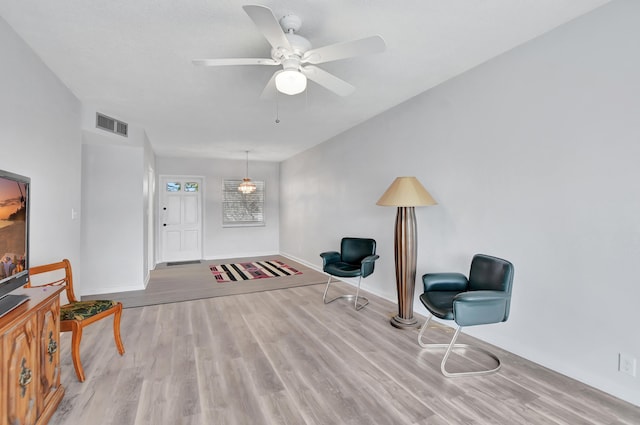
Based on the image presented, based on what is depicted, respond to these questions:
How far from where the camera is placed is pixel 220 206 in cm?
764

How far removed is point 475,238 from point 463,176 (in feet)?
2.07

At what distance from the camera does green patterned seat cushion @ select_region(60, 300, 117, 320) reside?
220 centimetres

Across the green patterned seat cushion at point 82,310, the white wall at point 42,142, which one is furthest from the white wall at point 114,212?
the green patterned seat cushion at point 82,310

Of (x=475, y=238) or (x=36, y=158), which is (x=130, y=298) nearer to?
(x=36, y=158)

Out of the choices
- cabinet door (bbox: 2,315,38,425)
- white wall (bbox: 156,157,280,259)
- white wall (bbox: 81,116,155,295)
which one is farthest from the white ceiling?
white wall (bbox: 156,157,280,259)

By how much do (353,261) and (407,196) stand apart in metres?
1.54

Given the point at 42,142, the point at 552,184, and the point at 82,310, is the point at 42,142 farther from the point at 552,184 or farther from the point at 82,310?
the point at 552,184

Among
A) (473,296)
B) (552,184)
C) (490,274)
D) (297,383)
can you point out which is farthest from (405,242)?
(297,383)

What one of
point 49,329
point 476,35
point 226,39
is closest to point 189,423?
point 49,329

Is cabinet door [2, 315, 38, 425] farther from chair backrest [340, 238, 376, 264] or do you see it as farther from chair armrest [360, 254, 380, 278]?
chair backrest [340, 238, 376, 264]

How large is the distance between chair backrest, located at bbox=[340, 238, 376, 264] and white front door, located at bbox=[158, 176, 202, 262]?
4590 millimetres

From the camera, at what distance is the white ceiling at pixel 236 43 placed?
1966 millimetres

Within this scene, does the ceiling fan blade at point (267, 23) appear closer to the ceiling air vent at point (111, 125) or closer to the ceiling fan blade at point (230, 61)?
the ceiling fan blade at point (230, 61)

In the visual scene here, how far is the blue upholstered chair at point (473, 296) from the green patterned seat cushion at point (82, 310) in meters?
2.66
